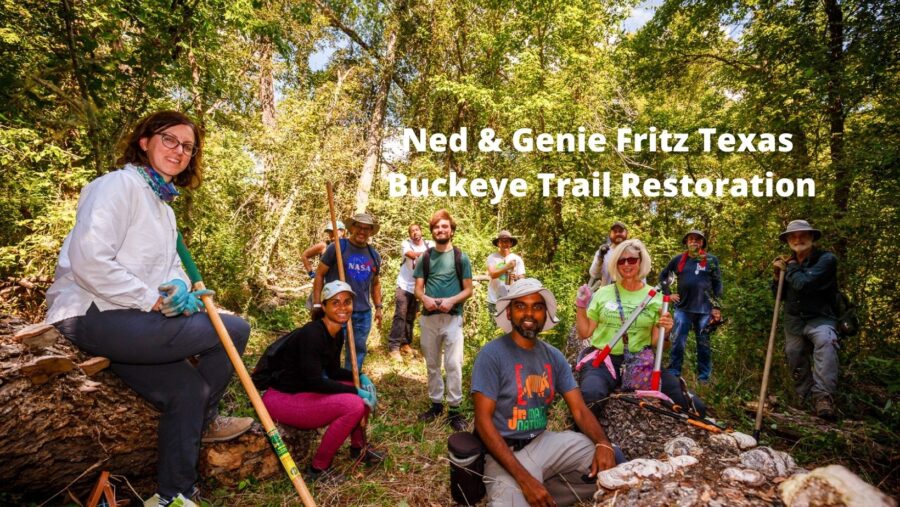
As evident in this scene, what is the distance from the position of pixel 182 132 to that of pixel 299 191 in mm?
8782

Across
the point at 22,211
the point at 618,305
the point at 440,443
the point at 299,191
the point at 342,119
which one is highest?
the point at 342,119

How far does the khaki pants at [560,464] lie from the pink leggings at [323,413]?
118cm

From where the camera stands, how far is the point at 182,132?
2602 mm

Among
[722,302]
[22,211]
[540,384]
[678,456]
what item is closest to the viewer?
[678,456]

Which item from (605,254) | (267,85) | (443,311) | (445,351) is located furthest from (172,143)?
(267,85)

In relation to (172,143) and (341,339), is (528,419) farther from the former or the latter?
(172,143)

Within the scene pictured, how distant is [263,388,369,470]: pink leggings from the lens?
3.46 meters

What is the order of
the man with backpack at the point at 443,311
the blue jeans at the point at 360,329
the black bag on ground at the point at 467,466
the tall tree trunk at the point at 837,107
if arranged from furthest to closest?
the tall tree trunk at the point at 837,107 < the blue jeans at the point at 360,329 < the man with backpack at the point at 443,311 < the black bag on ground at the point at 467,466

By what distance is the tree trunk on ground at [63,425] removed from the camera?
233 cm

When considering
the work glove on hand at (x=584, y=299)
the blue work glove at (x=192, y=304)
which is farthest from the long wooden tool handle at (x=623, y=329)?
the blue work glove at (x=192, y=304)

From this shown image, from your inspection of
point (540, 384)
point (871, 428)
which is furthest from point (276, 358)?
point (871, 428)

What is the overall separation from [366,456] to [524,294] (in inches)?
88.8

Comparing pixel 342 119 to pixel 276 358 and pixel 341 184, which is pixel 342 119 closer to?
pixel 341 184

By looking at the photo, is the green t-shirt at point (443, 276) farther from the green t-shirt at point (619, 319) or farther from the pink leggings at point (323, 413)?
the pink leggings at point (323, 413)
